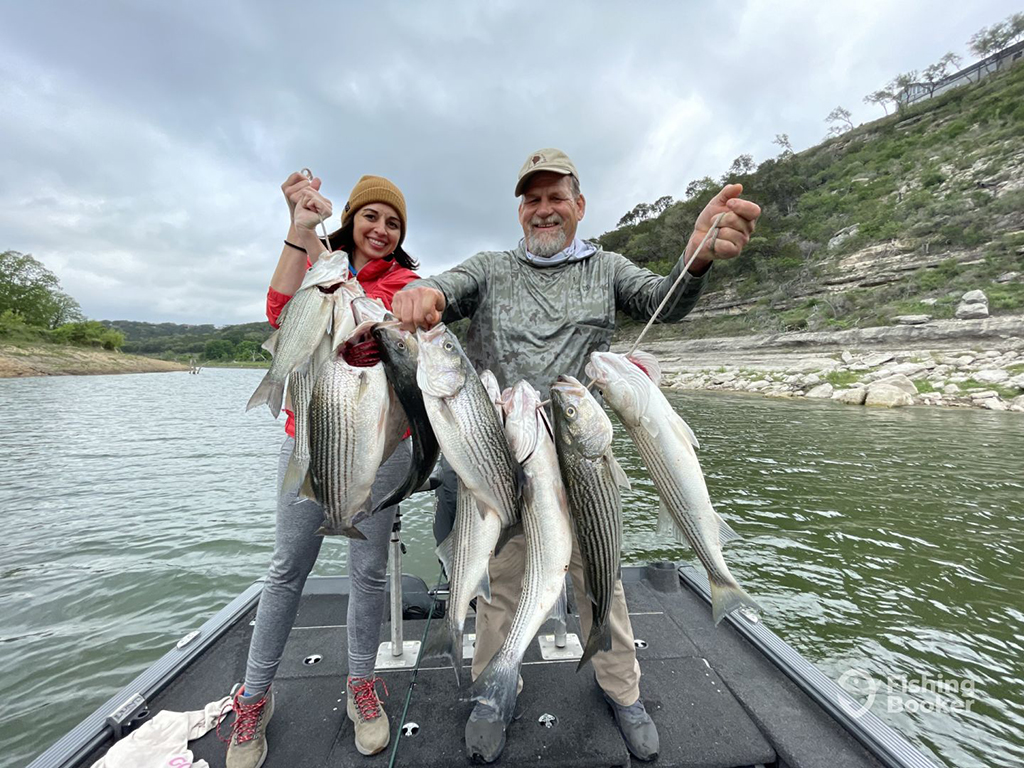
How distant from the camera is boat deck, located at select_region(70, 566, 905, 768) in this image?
2.52 metres

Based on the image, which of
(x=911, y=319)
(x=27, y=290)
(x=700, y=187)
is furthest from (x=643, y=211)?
(x=27, y=290)

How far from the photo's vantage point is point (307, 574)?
2490mm

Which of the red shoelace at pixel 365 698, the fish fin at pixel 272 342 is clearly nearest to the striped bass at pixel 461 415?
the fish fin at pixel 272 342

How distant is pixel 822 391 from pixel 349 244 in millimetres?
26386

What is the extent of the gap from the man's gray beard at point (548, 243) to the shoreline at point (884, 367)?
17674mm

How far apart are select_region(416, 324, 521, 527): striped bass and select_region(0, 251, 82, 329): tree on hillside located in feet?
281

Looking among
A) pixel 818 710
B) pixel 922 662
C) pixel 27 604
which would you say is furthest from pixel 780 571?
pixel 27 604

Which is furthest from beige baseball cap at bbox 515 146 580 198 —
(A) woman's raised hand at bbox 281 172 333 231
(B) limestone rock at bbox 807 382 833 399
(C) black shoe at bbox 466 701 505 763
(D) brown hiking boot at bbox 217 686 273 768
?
(B) limestone rock at bbox 807 382 833 399

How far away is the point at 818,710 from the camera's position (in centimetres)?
288

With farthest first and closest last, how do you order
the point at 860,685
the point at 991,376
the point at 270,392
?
the point at 991,376 → the point at 860,685 → the point at 270,392

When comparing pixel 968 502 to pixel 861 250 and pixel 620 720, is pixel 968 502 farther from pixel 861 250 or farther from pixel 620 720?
pixel 861 250

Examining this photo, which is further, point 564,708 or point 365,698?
point 564,708

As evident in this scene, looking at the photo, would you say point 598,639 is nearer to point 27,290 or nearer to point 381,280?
point 381,280

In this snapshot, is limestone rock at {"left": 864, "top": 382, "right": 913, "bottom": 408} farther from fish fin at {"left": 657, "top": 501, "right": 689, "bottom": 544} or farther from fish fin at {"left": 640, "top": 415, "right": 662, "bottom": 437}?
fish fin at {"left": 640, "top": 415, "right": 662, "bottom": 437}
